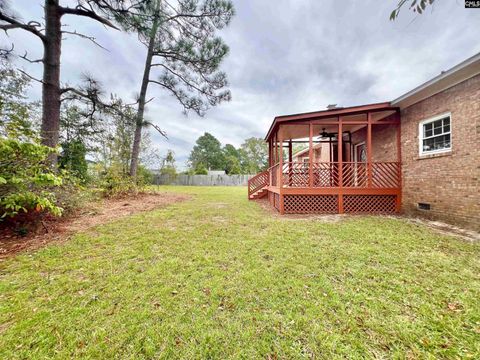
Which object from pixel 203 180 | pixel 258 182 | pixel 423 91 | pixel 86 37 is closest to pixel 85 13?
pixel 86 37

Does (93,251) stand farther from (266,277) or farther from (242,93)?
(242,93)

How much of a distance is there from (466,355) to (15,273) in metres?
5.04

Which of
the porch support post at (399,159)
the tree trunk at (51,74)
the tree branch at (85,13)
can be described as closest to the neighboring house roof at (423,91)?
the porch support post at (399,159)

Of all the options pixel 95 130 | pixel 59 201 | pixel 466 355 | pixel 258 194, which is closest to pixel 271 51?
pixel 258 194

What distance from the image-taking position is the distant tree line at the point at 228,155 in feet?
161

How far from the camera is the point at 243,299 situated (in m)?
2.20

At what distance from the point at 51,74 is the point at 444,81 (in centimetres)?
1080

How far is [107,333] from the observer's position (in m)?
1.71

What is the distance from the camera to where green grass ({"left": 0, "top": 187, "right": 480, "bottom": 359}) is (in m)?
1.59

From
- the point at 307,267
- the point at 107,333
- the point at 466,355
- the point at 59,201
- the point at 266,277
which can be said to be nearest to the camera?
the point at 466,355

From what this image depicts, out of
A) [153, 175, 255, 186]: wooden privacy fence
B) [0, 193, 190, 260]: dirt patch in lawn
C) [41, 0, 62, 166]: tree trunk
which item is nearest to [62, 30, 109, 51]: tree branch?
[41, 0, 62, 166]: tree trunk

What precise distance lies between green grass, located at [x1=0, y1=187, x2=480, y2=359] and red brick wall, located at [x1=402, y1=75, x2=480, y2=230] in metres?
1.68

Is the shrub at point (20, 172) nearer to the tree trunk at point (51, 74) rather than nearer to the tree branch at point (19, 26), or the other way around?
the tree trunk at point (51, 74)

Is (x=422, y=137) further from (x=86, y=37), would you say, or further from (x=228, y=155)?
(x=228, y=155)
